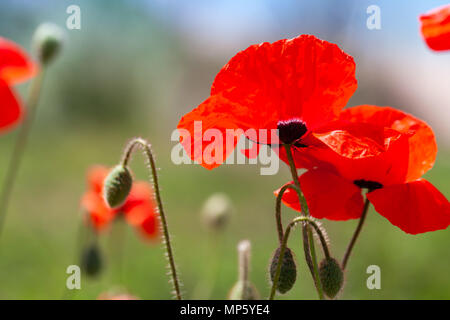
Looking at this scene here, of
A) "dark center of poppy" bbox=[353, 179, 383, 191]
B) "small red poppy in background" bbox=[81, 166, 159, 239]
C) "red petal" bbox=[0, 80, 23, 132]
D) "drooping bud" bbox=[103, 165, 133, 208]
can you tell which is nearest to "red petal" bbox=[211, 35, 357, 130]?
"dark center of poppy" bbox=[353, 179, 383, 191]

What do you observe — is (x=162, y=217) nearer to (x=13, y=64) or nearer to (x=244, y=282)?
(x=244, y=282)

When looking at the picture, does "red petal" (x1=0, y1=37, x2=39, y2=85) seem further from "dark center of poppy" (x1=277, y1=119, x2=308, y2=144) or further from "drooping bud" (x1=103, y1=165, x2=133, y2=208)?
"dark center of poppy" (x1=277, y1=119, x2=308, y2=144)

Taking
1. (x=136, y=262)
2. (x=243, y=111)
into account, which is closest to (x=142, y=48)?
(x=136, y=262)

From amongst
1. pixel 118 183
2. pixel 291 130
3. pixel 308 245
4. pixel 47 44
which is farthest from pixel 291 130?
pixel 47 44

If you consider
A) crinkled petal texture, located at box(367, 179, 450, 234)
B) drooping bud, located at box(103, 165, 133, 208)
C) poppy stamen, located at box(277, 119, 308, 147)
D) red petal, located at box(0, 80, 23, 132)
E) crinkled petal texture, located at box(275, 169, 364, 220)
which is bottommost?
crinkled petal texture, located at box(367, 179, 450, 234)

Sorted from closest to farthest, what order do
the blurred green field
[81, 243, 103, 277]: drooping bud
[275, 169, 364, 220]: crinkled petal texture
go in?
[275, 169, 364, 220]: crinkled petal texture < [81, 243, 103, 277]: drooping bud < the blurred green field

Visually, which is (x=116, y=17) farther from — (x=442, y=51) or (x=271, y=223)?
(x=442, y=51)

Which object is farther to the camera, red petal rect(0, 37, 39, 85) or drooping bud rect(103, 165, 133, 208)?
red petal rect(0, 37, 39, 85)
